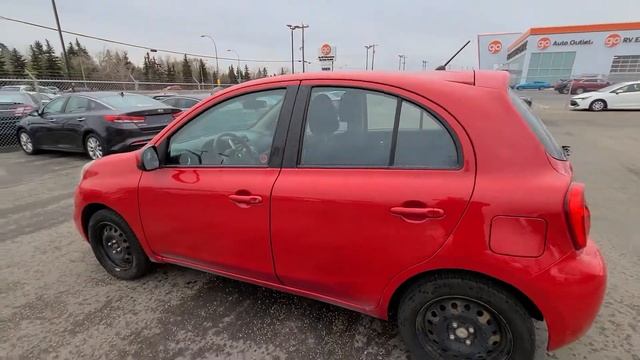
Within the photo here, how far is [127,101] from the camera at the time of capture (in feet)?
26.2

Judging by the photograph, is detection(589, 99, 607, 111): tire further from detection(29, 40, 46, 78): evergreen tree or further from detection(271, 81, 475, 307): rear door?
detection(29, 40, 46, 78): evergreen tree

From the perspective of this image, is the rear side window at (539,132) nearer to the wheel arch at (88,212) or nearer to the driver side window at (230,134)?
the driver side window at (230,134)

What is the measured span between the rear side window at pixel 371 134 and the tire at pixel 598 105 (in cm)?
1944

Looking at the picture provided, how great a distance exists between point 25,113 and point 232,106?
11.2 meters

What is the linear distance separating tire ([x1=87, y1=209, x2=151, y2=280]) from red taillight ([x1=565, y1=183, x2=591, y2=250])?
2977 millimetres

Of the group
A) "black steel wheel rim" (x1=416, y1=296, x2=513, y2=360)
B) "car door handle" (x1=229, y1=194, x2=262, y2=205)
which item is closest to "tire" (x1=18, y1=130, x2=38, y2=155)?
"car door handle" (x1=229, y1=194, x2=262, y2=205)

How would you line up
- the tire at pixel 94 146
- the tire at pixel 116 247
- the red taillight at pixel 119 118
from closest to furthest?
the tire at pixel 116 247, the red taillight at pixel 119 118, the tire at pixel 94 146

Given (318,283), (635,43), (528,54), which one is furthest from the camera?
→ (528,54)

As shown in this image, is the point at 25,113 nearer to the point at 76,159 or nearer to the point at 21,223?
the point at 76,159

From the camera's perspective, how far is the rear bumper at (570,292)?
159 cm

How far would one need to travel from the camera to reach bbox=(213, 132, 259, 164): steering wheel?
2.31 meters

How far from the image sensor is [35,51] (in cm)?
5769

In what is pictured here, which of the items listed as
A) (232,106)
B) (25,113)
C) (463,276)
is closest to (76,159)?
(25,113)

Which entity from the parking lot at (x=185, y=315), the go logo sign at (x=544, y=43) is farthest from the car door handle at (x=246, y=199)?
the go logo sign at (x=544, y=43)
